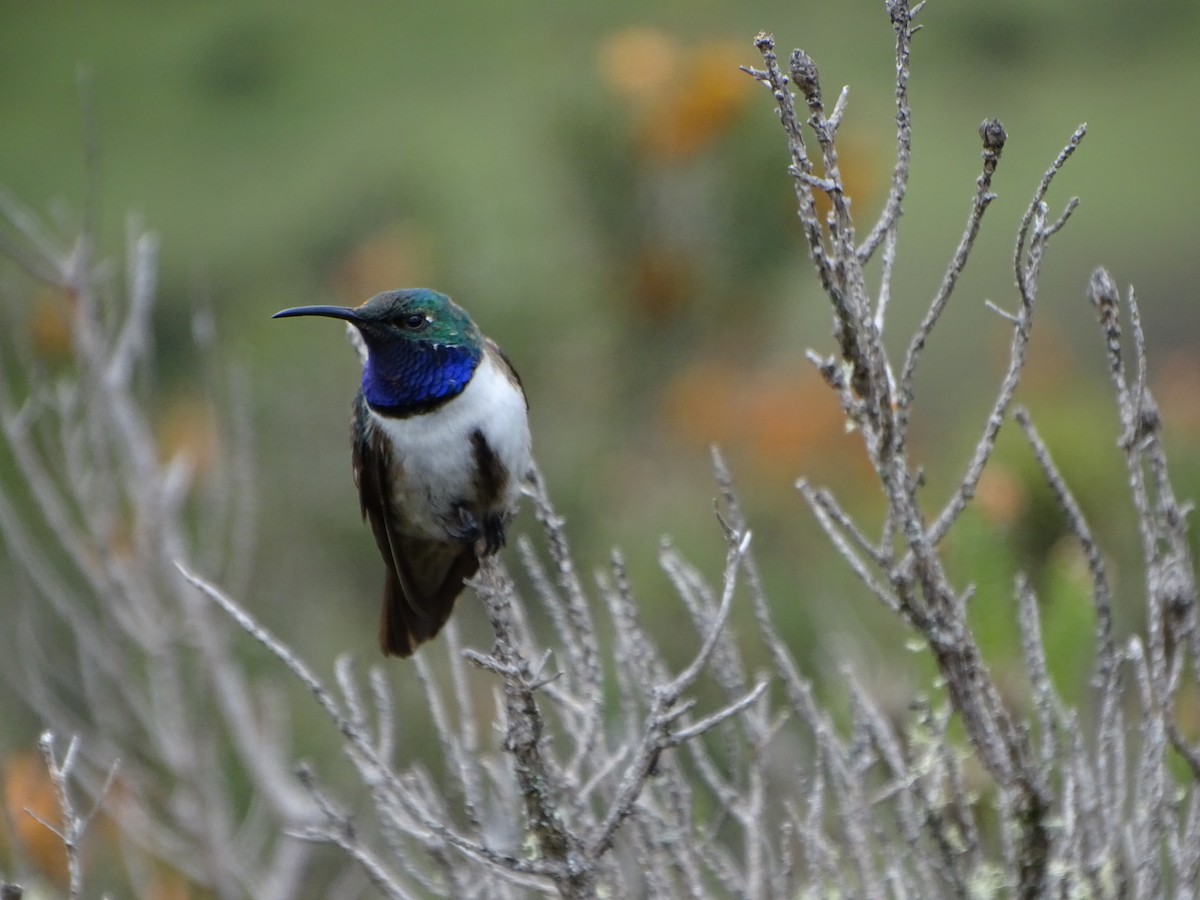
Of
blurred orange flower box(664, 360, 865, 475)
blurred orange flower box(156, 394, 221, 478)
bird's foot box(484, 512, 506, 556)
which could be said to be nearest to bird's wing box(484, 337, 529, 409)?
bird's foot box(484, 512, 506, 556)

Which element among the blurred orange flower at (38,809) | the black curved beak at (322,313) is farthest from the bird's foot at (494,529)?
the blurred orange flower at (38,809)

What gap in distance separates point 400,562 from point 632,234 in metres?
5.47

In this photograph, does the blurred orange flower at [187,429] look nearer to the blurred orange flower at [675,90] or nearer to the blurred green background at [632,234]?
the blurred green background at [632,234]

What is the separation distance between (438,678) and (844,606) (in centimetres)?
269

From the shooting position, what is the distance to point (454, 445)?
2469 millimetres

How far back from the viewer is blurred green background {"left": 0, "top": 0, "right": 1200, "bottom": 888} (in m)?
5.41

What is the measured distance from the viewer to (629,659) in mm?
2035

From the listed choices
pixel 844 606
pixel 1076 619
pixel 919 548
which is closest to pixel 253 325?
pixel 844 606

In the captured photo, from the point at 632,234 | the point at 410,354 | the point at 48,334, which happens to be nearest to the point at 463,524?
the point at 410,354

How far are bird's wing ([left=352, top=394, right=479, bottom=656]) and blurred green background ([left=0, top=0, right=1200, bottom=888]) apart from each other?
73 centimetres

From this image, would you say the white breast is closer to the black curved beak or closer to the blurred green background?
the black curved beak

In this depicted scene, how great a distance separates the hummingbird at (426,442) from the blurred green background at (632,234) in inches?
29.1

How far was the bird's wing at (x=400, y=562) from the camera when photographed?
2.49 metres

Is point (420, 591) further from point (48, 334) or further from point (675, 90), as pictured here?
point (675, 90)
